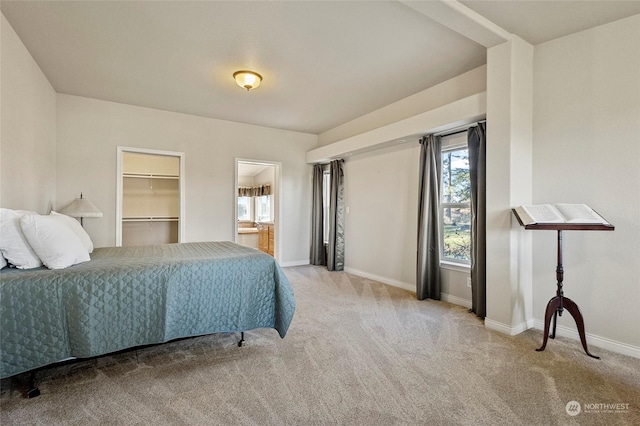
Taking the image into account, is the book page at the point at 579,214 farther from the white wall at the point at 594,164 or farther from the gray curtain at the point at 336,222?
the gray curtain at the point at 336,222

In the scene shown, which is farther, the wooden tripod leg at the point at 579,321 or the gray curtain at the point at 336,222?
the gray curtain at the point at 336,222

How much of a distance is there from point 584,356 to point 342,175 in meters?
3.90

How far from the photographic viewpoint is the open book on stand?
2.27 meters

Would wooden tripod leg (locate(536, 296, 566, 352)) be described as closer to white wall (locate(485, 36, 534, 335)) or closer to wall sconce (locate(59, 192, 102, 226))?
white wall (locate(485, 36, 534, 335))

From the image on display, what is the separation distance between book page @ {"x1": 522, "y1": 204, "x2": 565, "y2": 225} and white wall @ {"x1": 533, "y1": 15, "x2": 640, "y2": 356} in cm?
42

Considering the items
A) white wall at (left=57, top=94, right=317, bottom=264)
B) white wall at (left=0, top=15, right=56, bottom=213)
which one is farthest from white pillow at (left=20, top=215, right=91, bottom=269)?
white wall at (left=57, top=94, right=317, bottom=264)

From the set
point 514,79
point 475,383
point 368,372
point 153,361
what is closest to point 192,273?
point 153,361

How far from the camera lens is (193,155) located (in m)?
4.97

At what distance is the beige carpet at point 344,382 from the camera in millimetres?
1636

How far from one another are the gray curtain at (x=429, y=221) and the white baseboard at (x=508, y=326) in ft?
3.05

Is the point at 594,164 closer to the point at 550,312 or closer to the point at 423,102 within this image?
the point at 550,312

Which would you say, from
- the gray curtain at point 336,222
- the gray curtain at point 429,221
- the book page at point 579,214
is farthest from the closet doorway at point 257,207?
the book page at point 579,214

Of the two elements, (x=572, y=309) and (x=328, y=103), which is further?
(x=328, y=103)

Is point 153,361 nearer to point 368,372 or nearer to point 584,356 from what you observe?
point 368,372
